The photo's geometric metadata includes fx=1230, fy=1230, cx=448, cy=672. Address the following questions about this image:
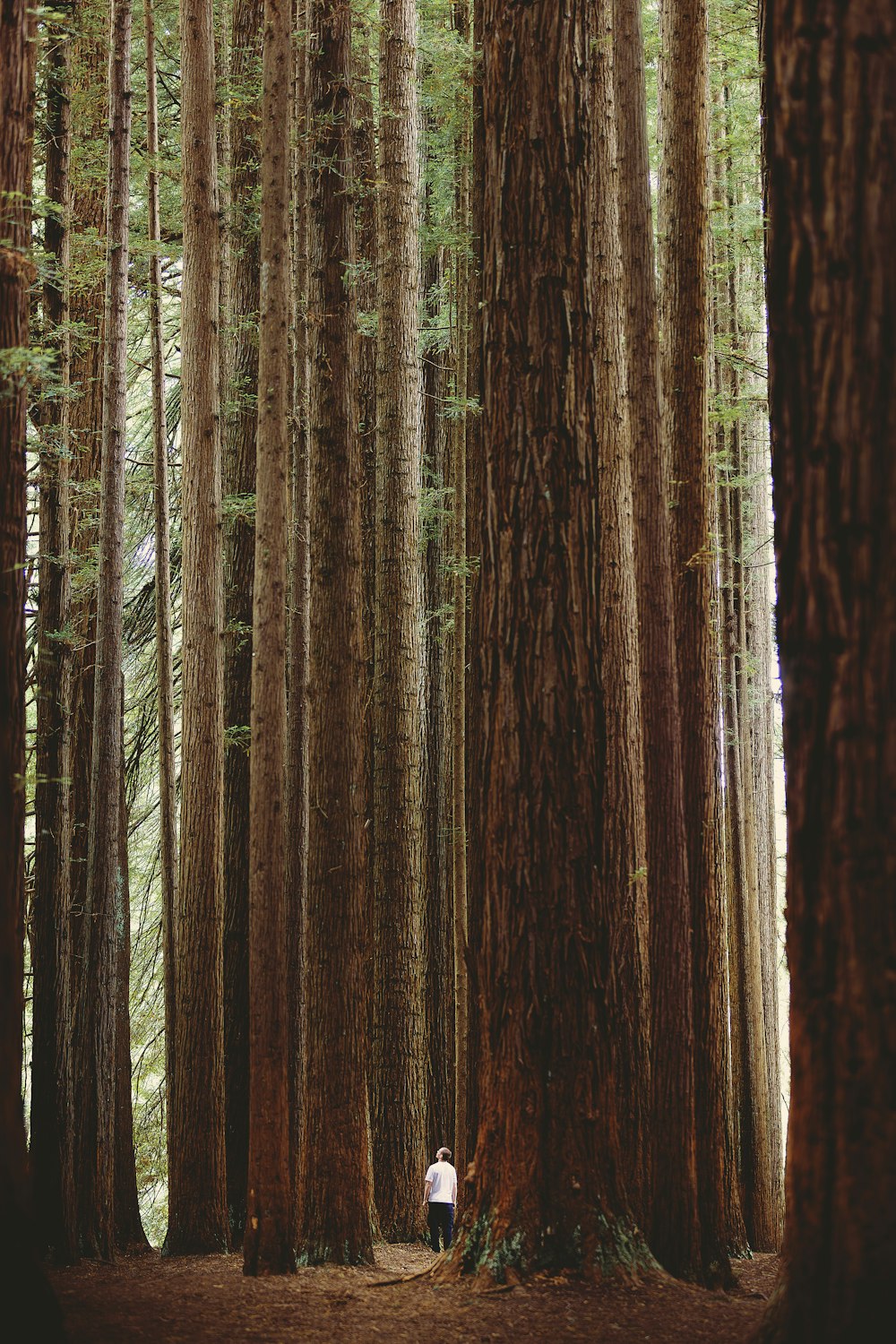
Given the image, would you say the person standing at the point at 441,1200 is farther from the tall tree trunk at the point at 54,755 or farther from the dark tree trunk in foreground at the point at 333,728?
the tall tree trunk at the point at 54,755

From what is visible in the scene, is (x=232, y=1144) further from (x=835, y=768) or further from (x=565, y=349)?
(x=835, y=768)

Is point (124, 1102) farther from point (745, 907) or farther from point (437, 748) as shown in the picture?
→ point (745, 907)

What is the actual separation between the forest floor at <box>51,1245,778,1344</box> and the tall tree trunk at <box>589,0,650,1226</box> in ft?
1.89

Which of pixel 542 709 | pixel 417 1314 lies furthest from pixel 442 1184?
pixel 542 709

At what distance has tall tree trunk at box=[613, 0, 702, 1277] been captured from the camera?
833cm

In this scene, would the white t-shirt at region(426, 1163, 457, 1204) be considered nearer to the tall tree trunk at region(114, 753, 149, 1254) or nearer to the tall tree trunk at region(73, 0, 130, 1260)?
the tall tree trunk at region(114, 753, 149, 1254)

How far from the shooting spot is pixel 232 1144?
1234 cm

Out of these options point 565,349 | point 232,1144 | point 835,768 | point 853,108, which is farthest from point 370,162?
point 835,768

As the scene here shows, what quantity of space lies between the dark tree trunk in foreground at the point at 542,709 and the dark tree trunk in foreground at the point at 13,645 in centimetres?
229

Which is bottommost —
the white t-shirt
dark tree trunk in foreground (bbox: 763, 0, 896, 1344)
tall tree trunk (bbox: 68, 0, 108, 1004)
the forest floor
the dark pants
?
the dark pants

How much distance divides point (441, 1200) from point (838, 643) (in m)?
10.2

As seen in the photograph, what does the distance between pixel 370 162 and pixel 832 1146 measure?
1382 cm

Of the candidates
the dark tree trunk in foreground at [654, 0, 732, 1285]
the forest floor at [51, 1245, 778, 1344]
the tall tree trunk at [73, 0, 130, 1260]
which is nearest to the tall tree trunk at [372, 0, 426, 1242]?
the tall tree trunk at [73, 0, 130, 1260]

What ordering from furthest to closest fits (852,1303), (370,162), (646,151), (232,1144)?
1. (370,162)
2. (232,1144)
3. (646,151)
4. (852,1303)
